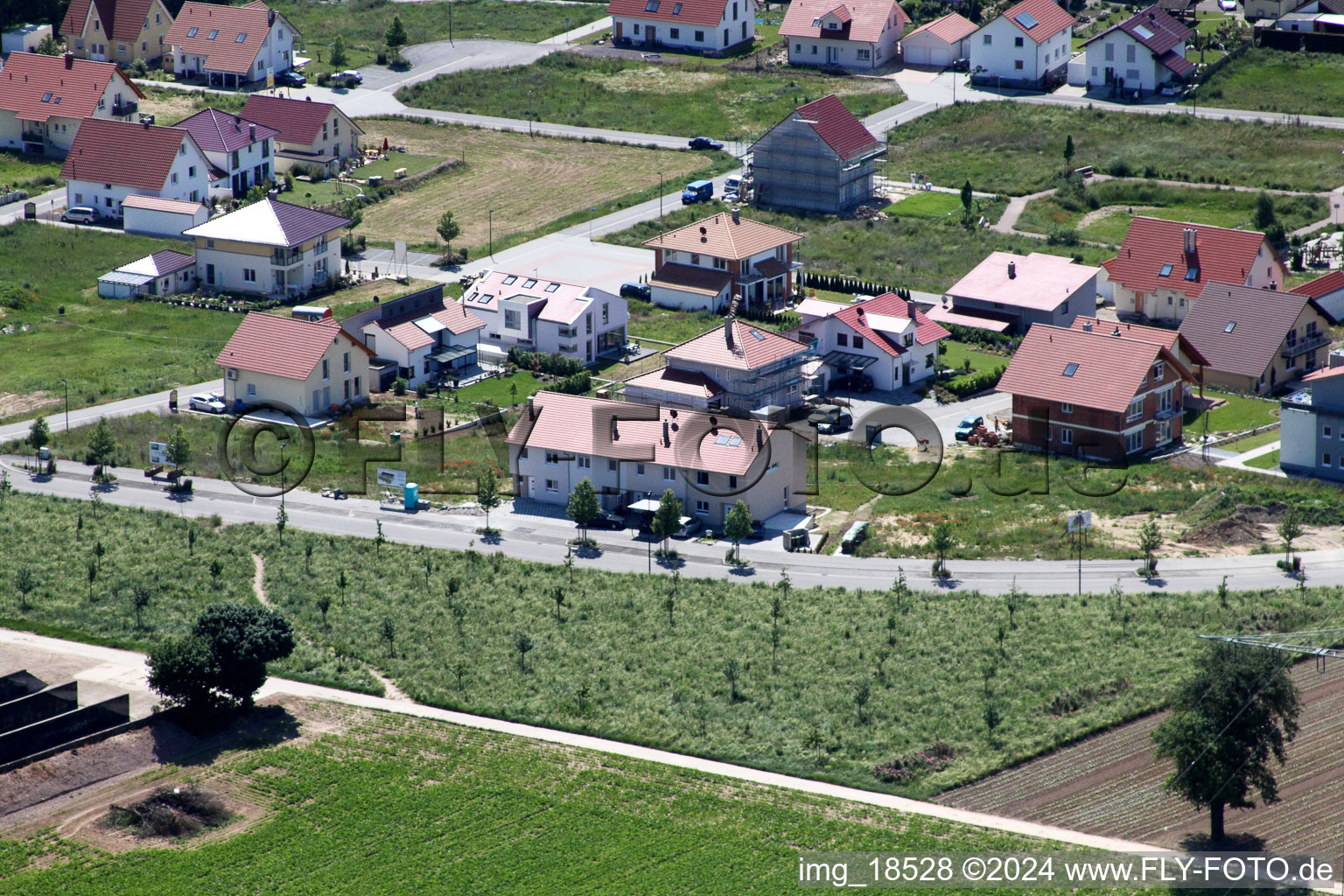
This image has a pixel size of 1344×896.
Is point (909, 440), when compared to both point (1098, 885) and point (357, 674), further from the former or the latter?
point (1098, 885)

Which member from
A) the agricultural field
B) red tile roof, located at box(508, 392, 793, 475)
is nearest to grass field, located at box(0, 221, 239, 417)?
the agricultural field

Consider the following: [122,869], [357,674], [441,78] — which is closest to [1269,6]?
[441,78]

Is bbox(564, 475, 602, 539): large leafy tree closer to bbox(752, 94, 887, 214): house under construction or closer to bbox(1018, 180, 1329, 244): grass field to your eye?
bbox(1018, 180, 1329, 244): grass field

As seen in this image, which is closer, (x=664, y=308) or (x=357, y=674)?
(x=357, y=674)

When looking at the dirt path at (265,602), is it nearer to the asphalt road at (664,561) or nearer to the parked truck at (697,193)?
the asphalt road at (664,561)

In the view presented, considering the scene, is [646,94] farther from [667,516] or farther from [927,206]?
[667,516]

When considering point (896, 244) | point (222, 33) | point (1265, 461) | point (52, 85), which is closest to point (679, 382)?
point (1265, 461)
